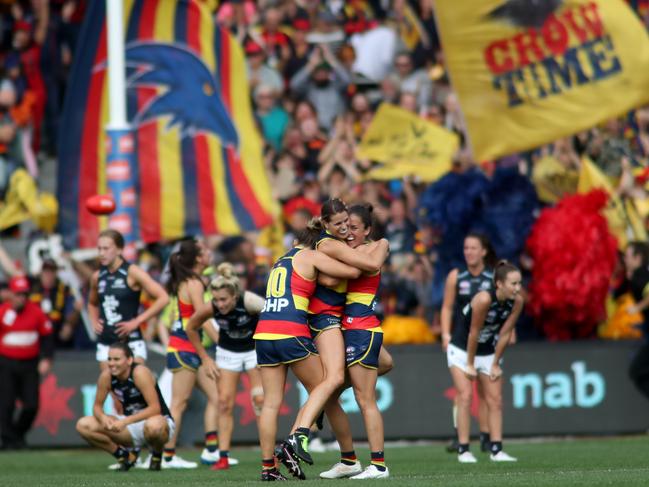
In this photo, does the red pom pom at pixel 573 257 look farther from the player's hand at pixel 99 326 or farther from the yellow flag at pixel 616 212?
the player's hand at pixel 99 326

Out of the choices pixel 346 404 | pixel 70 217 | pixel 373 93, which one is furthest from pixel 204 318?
pixel 373 93

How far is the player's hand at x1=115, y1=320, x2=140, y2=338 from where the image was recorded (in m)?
14.1

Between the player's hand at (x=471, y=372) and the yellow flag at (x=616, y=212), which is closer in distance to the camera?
the player's hand at (x=471, y=372)

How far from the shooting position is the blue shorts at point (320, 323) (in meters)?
11.0

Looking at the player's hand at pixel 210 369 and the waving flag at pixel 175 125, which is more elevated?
the waving flag at pixel 175 125

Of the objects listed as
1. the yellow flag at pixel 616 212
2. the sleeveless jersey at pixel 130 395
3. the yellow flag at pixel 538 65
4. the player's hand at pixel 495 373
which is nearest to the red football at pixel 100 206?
the sleeveless jersey at pixel 130 395

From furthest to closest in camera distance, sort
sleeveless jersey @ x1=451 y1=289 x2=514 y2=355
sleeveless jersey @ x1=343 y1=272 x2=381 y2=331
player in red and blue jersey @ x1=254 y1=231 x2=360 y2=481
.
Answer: sleeveless jersey @ x1=451 y1=289 x2=514 y2=355 < sleeveless jersey @ x1=343 y1=272 x2=381 y2=331 < player in red and blue jersey @ x1=254 y1=231 x2=360 y2=481

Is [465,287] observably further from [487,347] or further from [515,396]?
[515,396]

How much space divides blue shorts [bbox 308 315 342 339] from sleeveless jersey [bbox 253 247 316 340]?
5.9 inches

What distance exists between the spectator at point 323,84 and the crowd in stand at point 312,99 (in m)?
0.01

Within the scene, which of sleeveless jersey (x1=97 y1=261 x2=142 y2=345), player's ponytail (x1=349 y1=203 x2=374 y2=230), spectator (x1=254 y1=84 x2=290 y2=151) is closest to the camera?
player's ponytail (x1=349 y1=203 x2=374 y2=230)

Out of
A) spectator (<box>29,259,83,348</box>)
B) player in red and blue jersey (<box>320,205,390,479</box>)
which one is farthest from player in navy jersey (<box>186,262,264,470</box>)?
spectator (<box>29,259,83,348</box>)

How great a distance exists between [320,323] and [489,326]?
3.20m

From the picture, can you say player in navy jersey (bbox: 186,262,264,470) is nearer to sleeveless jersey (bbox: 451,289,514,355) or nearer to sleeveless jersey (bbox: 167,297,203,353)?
sleeveless jersey (bbox: 167,297,203,353)
